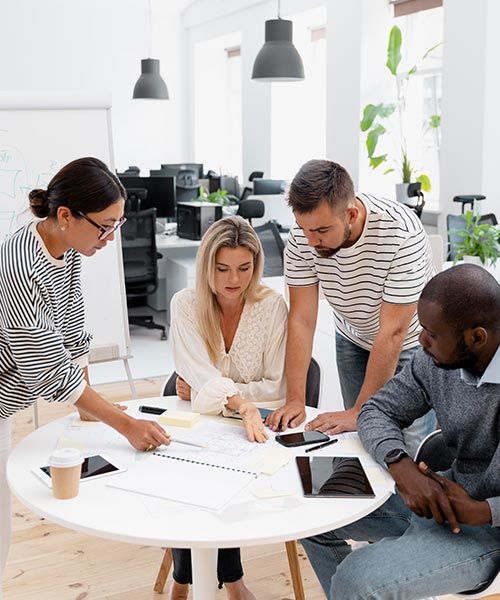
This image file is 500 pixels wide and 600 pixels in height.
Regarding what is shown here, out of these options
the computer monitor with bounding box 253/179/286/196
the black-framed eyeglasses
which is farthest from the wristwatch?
the computer monitor with bounding box 253/179/286/196

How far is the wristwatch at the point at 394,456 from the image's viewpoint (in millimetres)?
1747

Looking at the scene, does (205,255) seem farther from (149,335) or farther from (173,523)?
(149,335)

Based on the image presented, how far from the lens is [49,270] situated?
193 cm

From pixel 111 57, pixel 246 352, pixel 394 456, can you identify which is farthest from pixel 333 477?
pixel 111 57

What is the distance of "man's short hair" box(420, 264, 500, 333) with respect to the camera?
162 cm

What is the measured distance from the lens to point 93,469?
5.89 feet

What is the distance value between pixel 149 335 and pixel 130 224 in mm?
943

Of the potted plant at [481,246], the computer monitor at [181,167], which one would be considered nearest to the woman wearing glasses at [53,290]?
the potted plant at [481,246]

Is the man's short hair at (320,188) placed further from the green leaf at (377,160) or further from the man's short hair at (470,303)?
the green leaf at (377,160)

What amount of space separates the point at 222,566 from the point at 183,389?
540mm

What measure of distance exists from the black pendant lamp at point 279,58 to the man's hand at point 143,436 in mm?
4295

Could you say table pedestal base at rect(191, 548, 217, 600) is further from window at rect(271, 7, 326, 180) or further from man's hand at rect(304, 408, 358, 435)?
window at rect(271, 7, 326, 180)

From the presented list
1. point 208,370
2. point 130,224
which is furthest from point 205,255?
point 130,224

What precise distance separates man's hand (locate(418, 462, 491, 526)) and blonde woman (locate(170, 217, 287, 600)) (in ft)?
2.41
